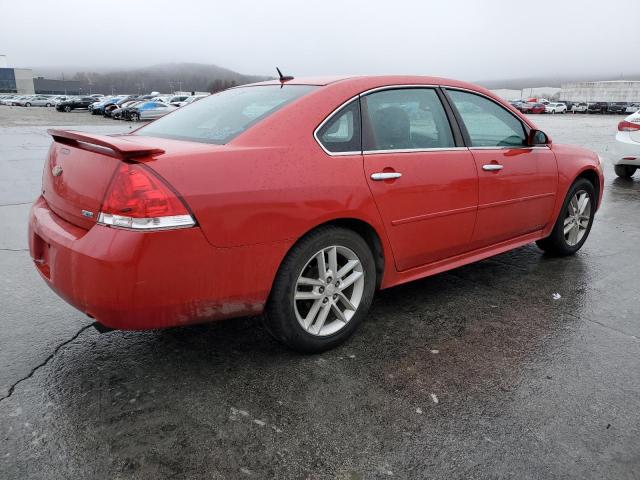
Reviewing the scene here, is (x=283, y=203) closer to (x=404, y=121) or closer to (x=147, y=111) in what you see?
(x=404, y=121)

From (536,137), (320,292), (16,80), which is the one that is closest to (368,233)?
(320,292)

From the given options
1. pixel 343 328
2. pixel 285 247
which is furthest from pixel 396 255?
pixel 285 247

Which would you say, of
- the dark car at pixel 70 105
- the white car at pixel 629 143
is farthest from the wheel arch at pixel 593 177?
the dark car at pixel 70 105

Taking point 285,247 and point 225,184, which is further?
point 285,247

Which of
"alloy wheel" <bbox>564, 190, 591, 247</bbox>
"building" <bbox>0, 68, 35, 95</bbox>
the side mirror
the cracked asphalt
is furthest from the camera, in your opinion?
"building" <bbox>0, 68, 35, 95</bbox>

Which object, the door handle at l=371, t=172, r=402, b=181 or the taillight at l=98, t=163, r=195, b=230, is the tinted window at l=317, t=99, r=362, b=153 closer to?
the door handle at l=371, t=172, r=402, b=181

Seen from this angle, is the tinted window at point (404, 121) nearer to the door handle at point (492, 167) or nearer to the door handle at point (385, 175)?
the door handle at point (385, 175)

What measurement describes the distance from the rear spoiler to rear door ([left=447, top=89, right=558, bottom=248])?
227 cm

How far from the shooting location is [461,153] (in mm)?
3629

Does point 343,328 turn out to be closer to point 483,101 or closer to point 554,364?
point 554,364

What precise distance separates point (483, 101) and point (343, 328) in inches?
85.3

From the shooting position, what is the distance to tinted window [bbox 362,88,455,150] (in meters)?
3.19

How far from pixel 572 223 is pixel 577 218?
7cm

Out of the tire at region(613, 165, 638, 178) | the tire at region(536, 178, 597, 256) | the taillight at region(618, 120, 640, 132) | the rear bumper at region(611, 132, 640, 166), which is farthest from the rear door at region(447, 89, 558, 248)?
the tire at region(613, 165, 638, 178)
